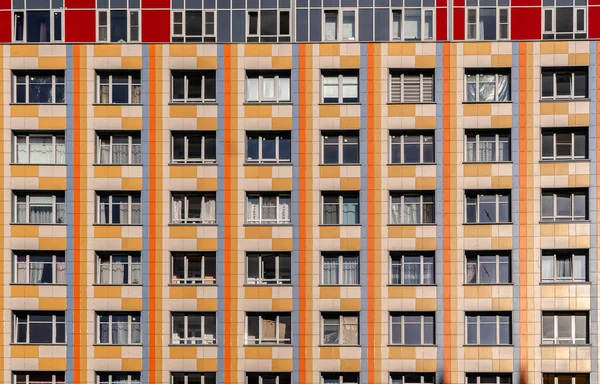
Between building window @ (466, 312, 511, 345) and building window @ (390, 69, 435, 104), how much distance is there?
43.6ft

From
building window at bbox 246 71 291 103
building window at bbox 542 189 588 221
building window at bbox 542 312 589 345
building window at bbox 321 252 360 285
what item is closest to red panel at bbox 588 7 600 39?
building window at bbox 542 189 588 221

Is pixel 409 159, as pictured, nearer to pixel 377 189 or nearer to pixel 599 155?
pixel 377 189

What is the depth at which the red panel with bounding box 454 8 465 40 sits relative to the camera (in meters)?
44.8

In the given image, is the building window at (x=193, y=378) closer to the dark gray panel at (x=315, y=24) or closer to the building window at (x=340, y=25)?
the dark gray panel at (x=315, y=24)

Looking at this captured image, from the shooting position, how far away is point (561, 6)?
44.7 m

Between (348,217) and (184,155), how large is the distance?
34.4 ft

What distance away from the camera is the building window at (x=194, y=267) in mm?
44469

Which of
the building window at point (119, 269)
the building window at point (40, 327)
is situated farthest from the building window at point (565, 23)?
the building window at point (40, 327)

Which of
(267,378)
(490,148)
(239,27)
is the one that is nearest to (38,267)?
(267,378)

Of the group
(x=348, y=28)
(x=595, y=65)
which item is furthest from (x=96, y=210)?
(x=595, y=65)

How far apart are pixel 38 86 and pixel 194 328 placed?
17.3m

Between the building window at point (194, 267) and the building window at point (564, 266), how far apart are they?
1949 centimetres

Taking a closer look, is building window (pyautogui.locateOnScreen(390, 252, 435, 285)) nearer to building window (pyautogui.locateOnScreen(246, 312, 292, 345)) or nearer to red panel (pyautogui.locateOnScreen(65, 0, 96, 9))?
building window (pyautogui.locateOnScreen(246, 312, 292, 345))

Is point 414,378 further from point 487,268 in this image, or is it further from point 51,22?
point 51,22
